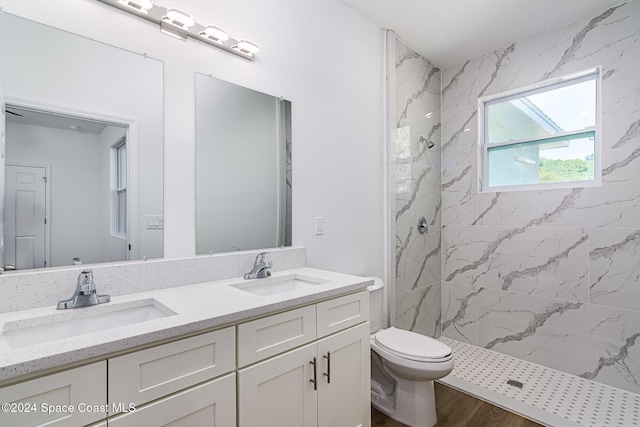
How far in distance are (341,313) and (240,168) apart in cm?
92

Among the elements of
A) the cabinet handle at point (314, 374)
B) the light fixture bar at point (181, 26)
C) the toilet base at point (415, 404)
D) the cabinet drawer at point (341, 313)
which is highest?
the light fixture bar at point (181, 26)

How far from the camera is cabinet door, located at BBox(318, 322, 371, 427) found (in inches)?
52.9

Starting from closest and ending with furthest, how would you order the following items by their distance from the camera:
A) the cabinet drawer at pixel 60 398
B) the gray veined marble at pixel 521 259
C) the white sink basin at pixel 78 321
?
the cabinet drawer at pixel 60 398 → the white sink basin at pixel 78 321 → the gray veined marble at pixel 521 259

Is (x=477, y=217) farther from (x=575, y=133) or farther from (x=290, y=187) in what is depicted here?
(x=290, y=187)

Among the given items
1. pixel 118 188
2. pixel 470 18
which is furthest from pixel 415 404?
pixel 470 18

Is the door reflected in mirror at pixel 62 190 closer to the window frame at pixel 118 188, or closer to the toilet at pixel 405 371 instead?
the window frame at pixel 118 188

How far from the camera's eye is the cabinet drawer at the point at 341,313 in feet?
4.42

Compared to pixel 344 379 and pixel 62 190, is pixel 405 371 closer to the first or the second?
pixel 344 379

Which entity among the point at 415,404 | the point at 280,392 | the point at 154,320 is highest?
the point at 154,320

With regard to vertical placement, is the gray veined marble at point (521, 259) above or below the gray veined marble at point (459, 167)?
below

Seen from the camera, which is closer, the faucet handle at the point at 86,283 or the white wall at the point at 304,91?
the faucet handle at the point at 86,283

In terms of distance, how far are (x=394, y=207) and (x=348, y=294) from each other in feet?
3.94

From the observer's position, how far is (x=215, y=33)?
4.90 ft

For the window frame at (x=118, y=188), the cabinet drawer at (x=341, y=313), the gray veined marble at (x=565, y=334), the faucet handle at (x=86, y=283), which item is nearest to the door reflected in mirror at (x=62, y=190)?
the window frame at (x=118, y=188)
